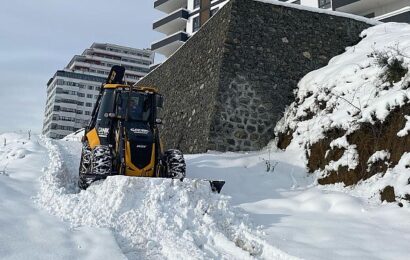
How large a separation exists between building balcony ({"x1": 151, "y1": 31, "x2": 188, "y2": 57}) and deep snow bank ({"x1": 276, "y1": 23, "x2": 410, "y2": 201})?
33.4 meters

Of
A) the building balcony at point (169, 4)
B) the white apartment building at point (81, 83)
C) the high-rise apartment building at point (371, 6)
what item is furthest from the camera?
the white apartment building at point (81, 83)

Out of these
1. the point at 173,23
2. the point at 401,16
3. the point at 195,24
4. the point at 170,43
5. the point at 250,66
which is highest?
the point at 173,23

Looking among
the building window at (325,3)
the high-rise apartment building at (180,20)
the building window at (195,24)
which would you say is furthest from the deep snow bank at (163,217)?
the building window at (195,24)

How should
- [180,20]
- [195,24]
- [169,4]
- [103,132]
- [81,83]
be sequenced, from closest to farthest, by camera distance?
1. [103,132]
2. [195,24]
3. [180,20]
4. [169,4]
5. [81,83]

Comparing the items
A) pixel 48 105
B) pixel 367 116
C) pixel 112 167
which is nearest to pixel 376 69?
pixel 367 116

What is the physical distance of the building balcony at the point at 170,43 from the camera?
45938 millimetres

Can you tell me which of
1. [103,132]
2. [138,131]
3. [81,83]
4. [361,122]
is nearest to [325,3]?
[361,122]

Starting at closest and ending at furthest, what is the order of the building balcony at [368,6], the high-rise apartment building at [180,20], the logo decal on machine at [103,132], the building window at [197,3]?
the logo decal on machine at [103,132] → the building balcony at [368,6] → the high-rise apartment building at [180,20] → the building window at [197,3]

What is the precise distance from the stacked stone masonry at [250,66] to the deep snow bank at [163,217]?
693cm

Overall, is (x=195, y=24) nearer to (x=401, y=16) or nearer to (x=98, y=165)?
(x=401, y=16)

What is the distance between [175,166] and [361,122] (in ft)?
14.0

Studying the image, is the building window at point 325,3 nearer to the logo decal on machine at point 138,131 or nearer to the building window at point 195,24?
the building window at point 195,24

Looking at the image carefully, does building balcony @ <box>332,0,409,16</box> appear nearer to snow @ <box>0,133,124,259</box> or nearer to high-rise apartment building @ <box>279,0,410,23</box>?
high-rise apartment building @ <box>279,0,410,23</box>

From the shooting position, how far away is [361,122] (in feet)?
31.4
